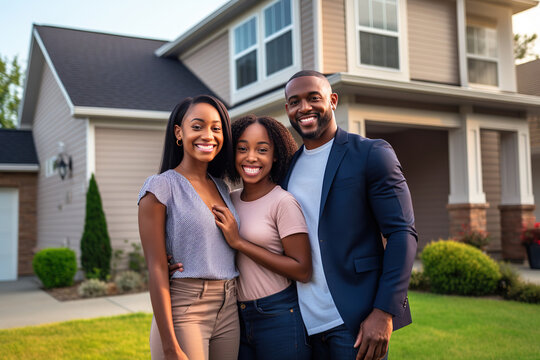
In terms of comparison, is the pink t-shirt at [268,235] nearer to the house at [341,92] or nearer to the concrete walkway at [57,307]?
the concrete walkway at [57,307]

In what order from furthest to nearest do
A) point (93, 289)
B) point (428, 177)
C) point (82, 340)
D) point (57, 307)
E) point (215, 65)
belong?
point (428, 177) → point (215, 65) → point (93, 289) → point (57, 307) → point (82, 340)

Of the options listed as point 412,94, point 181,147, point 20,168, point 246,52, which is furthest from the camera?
point 20,168

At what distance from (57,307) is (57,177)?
5.30 m

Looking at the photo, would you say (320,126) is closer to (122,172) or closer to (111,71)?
(122,172)

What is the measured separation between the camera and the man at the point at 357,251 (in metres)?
2.00

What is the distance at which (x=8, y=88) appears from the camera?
27047mm

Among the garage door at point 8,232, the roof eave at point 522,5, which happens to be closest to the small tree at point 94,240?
the garage door at point 8,232

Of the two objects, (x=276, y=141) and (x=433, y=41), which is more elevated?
(x=433, y=41)

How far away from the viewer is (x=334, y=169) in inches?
85.4

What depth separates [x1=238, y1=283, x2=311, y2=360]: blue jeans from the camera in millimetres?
2129

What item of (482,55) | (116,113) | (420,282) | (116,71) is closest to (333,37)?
(482,55)

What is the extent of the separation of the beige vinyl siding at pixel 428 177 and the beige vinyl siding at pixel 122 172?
5416 mm

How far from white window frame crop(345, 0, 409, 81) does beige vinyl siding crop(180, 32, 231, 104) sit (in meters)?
3.61

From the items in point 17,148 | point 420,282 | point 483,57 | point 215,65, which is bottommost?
point 420,282
